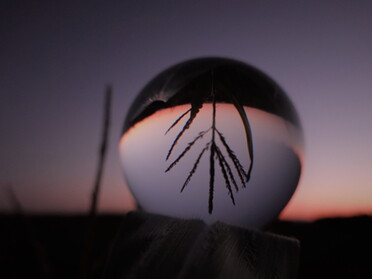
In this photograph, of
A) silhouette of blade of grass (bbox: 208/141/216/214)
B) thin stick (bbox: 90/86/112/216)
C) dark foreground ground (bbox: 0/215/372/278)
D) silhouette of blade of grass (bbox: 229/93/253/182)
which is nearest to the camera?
thin stick (bbox: 90/86/112/216)

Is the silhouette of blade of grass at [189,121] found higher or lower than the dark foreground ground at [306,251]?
higher

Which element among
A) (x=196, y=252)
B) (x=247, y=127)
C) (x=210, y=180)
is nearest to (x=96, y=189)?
(x=196, y=252)

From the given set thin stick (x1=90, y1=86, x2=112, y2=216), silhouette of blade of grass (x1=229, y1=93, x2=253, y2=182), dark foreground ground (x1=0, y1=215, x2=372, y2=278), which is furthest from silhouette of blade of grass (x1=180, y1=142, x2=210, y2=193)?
thin stick (x1=90, y1=86, x2=112, y2=216)

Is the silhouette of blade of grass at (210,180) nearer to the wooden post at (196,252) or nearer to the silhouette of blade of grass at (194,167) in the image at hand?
the silhouette of blade of grass at (194,167)

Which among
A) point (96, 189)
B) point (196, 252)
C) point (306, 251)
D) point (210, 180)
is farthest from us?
point (306, 251)

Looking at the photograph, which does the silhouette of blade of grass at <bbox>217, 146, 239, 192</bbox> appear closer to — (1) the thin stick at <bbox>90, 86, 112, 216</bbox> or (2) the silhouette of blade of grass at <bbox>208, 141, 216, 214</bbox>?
(2) the silhouette of blade of grass at <bbox>208, 141, 216, 214</bbox>

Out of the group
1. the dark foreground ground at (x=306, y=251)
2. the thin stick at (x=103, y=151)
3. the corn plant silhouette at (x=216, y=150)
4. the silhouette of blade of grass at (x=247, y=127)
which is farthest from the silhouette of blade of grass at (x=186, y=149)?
the thin stick at (x=103, y=151)

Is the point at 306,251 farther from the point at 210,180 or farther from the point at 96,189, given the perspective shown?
the point at 96,189

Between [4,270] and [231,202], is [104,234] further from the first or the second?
[231,202]
